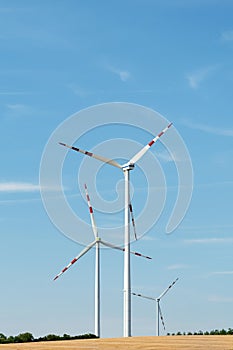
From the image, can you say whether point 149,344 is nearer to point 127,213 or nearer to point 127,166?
point 127,213

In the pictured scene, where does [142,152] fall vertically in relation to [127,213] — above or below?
above

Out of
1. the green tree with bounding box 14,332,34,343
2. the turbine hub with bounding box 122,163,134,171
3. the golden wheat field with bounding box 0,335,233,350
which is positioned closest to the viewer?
the golden wheat field with bounding box 0,335,233,350

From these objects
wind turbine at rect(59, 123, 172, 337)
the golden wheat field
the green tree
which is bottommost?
the golden wheat field

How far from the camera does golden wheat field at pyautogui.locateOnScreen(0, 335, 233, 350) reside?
4.92 meters

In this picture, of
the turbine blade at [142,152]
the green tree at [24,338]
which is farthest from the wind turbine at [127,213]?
the green tree at [24,338]

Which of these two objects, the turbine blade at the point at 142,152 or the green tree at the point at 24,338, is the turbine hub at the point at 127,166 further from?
the green tree at the point at 24,338

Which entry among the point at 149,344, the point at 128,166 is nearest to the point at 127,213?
the point at 128,166

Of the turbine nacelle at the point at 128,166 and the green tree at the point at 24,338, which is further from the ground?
the turbine nacelle at the point at 128,166

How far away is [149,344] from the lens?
512 centimetres

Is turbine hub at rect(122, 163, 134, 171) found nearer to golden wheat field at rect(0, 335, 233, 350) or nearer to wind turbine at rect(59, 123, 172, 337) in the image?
wind turbine at rect(59, 123, 172, 337)

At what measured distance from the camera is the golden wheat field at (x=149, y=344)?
492cm

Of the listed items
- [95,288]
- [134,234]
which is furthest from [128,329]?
[95,288]

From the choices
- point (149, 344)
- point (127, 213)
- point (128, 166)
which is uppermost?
point (128, 166)

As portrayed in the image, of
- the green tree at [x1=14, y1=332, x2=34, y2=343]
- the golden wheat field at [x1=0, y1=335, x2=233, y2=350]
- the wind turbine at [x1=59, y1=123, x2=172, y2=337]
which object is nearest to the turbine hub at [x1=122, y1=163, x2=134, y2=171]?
the wind turbine at [x1=59, y1=123, x2=172, y2=337]
